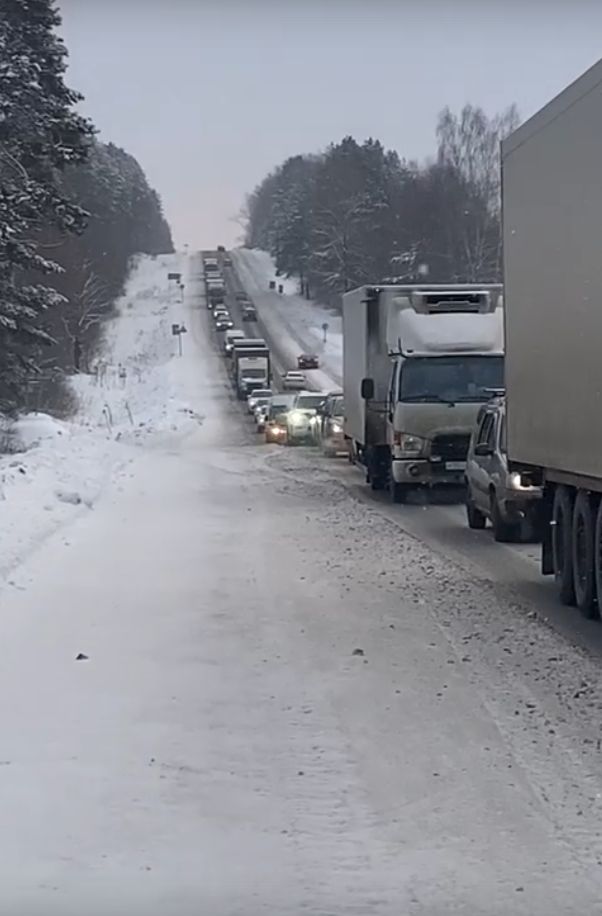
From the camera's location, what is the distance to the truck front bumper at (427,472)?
925 inches

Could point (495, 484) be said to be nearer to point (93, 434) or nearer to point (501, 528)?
point (501, 528)

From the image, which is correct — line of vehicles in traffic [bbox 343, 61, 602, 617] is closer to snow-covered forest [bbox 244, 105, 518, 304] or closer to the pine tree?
the pine tree

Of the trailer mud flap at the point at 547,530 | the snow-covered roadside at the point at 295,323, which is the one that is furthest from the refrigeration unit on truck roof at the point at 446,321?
the snow-covered roadside at the point at 295,323

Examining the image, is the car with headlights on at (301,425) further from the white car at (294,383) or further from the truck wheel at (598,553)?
the truck wheel at (598,553)

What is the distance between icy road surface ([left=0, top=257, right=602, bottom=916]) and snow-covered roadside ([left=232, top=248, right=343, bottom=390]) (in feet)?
222

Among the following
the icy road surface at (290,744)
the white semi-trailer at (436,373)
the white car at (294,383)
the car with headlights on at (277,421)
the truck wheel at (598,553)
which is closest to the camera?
the icy road surface at (290,744)

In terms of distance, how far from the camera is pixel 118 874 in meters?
5.84

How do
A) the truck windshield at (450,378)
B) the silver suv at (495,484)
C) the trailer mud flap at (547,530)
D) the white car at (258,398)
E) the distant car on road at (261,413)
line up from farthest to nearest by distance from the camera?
the white car at (258,398)
the distant car on road at (261,413)
the truck windshield at (450,378)
the silver suv at (495,484)
the trailer mud flap at (547,530)

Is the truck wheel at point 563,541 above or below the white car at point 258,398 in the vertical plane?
above

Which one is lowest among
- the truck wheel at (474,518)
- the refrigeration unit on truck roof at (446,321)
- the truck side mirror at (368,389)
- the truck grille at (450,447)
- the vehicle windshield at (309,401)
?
the truck wheel at (474,518)

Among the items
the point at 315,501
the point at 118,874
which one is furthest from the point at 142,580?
the point at 315,501

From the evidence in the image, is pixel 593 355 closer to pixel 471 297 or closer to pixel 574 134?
pixel 574 134

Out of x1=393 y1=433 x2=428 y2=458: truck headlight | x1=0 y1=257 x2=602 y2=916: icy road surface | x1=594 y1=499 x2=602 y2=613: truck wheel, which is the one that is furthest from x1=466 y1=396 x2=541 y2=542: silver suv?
Result: x1=393 y1=433 x2=428 y2=458: truck headlight

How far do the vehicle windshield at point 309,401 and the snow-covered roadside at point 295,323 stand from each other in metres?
31.7
